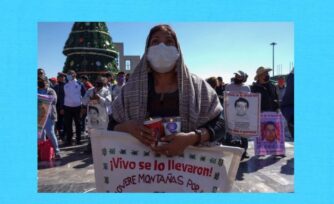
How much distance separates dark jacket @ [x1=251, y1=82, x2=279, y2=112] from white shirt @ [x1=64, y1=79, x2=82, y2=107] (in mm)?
3933


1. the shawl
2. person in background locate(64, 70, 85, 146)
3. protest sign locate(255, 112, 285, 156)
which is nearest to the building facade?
the shawl

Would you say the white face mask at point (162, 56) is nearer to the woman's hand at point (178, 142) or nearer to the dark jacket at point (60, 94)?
the woman's hand at point (178, 142)

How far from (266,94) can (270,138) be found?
89 cm

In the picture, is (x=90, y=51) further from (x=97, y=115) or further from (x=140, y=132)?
(x=140, y=132)

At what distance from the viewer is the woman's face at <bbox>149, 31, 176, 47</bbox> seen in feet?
6.88

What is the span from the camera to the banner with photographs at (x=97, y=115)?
257 inches

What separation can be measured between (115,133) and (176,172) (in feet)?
1.51

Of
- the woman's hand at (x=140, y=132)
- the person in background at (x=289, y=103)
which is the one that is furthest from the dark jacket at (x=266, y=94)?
the woman's hand at (x=140, y=132)

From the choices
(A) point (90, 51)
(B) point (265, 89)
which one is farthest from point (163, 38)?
(A) point (90, 51)

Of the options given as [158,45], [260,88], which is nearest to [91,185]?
[158,45]

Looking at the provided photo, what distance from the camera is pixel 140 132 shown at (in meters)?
2.05

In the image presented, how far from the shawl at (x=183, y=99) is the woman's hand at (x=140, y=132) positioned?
2.3 inches

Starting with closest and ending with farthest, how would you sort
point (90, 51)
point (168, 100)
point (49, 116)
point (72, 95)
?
point (168, 100) → point (49, 116) → point (72, 95) → point (90, 51)

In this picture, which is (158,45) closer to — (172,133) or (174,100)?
(174,100)
